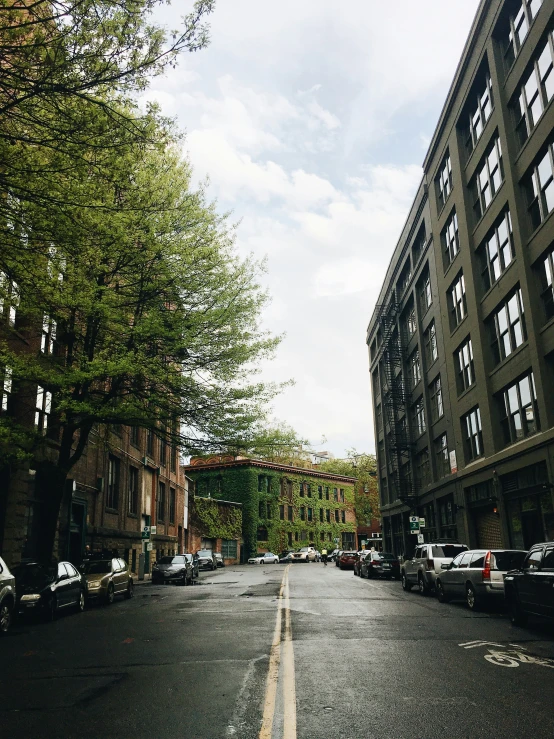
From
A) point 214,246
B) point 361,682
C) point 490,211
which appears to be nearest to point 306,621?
point 361,682

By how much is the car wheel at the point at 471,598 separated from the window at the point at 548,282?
9.33 metres

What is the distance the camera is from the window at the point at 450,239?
3078cm

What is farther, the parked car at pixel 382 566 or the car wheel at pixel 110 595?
the parked car at pixel 382 566

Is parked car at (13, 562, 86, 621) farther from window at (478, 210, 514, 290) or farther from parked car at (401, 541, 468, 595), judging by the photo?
Answer: window at (478, 210, 514, 290)

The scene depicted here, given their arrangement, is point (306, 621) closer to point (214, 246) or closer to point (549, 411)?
point (214, 246)

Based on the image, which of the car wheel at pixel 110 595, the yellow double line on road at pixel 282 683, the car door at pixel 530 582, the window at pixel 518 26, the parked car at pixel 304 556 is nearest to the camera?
the yellow double line on road at pixel 282 683

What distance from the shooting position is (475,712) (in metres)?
5.76

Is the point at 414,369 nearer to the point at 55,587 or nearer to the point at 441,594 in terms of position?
the point at 441,594

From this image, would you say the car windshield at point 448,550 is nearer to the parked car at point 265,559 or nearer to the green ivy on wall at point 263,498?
the parked car at point 265,559

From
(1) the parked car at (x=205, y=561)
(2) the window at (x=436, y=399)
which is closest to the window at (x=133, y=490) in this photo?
(1) the parked car at (x=205, y=561)

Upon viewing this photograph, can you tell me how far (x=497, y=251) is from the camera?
25.4 meters

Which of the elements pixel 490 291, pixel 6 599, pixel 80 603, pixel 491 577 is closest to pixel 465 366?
pixel 490 291

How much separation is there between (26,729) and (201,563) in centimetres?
4500

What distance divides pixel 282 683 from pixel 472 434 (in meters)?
23.8
